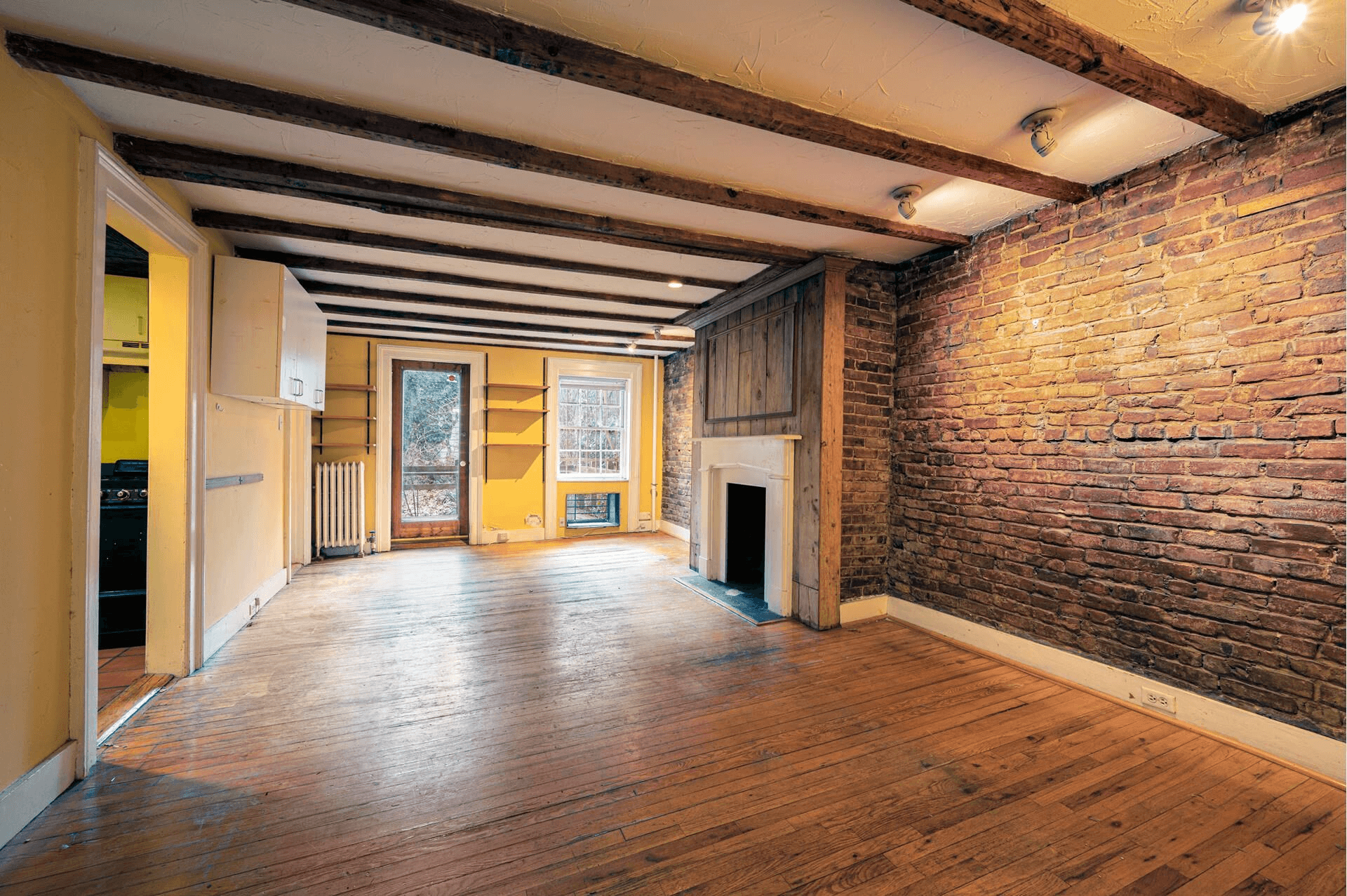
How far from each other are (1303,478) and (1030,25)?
2.05m

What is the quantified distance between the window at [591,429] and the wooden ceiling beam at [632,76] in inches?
210

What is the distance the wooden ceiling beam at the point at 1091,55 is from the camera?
1.56 meters

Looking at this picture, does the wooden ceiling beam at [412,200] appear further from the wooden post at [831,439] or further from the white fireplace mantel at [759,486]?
the white fireplace mantel at [759,486]

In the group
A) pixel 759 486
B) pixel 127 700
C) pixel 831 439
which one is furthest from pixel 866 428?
pixel 127 700

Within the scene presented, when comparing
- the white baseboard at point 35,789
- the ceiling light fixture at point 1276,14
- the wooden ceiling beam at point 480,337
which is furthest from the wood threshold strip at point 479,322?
the ceiling light fixture at point 1276,14

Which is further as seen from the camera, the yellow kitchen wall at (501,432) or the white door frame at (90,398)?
the yellow kitchen wall at (501,432)

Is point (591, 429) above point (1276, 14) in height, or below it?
below

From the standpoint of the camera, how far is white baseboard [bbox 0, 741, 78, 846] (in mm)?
1676

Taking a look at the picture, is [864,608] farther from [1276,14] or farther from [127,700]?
[127,700]

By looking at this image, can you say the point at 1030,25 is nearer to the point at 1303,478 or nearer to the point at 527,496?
the point at 1303,478

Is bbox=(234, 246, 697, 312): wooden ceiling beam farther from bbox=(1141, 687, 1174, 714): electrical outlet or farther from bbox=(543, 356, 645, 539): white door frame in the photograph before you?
bbox=(1141, 687, 1174, 714): electrical outlet

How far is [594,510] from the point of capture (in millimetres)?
7508

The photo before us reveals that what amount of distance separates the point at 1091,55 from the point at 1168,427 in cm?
171

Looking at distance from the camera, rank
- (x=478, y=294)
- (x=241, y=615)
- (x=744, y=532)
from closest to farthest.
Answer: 1. (x=241, y=615)
2. (x=478, y=294)
3. (x=744, y=532)
